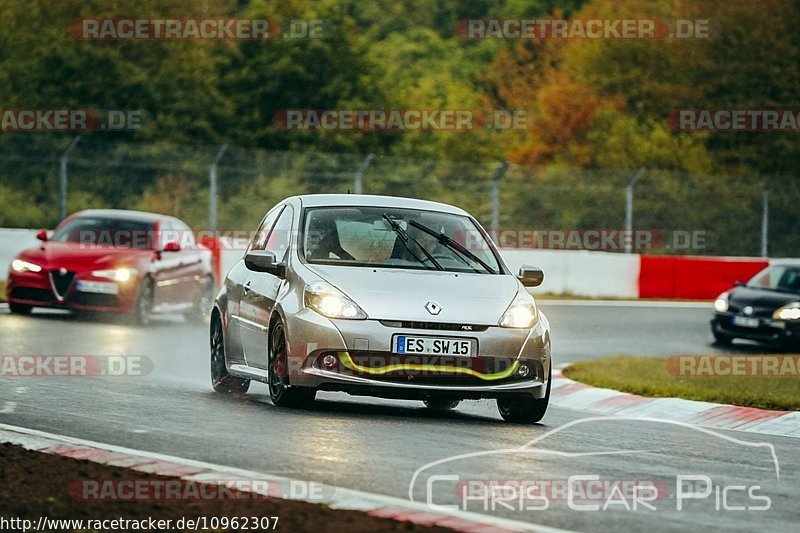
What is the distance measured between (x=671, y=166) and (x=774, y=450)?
39.6 meters

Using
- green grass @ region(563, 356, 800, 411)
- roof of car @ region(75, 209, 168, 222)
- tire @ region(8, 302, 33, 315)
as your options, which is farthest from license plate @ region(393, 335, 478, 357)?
roof of car @ region(75, 209, 168, 222)

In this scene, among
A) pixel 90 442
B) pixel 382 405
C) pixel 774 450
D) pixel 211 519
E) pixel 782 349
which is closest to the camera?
pixel 211 519

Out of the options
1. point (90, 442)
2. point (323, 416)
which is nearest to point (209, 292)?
point (323, 416)

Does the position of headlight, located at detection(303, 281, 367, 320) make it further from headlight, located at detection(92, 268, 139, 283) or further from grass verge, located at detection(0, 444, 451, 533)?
headlight, located at detection(92, 268, 139, 283)

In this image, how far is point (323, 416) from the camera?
10.3m

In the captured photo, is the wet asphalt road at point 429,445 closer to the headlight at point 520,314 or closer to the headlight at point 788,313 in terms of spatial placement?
the headlight at point 520,314

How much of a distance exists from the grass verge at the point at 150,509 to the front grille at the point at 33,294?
40.1 feet

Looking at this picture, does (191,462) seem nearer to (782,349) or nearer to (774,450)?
(774,450)

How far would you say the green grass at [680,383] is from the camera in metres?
13.7

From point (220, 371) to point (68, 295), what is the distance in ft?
24.9

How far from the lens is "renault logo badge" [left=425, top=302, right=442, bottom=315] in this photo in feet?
33.5

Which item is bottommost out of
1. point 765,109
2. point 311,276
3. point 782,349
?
point 782,349

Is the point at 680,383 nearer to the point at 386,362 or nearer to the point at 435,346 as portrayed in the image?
the point at 435,346

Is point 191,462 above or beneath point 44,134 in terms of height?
beneath
